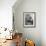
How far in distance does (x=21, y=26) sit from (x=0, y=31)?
1269 mm

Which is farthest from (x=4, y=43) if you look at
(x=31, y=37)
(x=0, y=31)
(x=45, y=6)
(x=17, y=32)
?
(x=45, y=6)

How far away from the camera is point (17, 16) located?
5.45 meters

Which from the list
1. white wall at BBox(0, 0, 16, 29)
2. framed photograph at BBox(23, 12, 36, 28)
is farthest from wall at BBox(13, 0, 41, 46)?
white wall at BBox(0, 0, 16, 29)

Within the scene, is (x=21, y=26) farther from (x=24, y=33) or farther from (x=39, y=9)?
(x=39, y=9)

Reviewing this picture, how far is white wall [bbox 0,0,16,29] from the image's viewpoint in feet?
14.2

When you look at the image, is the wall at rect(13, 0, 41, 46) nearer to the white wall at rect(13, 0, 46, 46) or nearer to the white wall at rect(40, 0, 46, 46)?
the white wall at rect(13, 0, 46, 46)

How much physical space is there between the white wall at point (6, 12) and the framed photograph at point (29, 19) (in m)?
1.14

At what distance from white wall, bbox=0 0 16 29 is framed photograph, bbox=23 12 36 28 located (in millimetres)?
1141

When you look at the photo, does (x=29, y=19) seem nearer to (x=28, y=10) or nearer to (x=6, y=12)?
(x=28, y=10)

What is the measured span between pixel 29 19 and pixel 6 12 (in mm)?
1389

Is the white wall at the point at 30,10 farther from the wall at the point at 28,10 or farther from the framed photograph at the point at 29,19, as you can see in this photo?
the framed photograph at the point at 29,19

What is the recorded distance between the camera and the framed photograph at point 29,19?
5.39 metres

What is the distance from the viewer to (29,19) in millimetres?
5410

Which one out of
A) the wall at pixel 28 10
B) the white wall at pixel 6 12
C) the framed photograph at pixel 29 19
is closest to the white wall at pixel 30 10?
the wall at pixel 28 10
